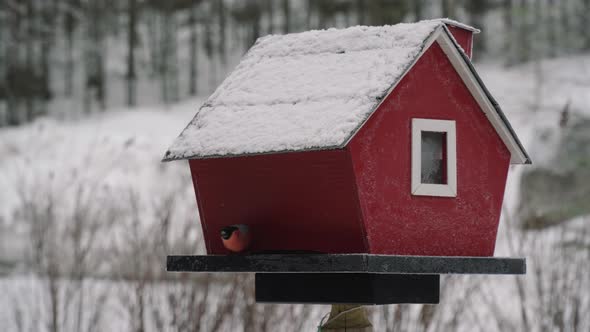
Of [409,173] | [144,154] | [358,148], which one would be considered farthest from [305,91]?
[144,154]

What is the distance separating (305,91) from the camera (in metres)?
3.33

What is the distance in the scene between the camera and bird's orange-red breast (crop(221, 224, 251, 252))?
328 centimetres

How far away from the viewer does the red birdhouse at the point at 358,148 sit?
10.5ft

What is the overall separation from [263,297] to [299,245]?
266 mm

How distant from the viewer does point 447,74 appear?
348 centimetres

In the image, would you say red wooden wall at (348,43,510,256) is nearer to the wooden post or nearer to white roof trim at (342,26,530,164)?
white roof trim at (342,26,530,164)

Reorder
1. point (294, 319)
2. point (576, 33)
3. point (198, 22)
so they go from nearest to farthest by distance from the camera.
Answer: point (294, 319), point (576, 33), point (198, 22)

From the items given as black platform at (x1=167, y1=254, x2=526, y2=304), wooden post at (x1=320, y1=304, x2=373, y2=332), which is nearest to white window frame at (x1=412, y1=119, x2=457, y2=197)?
black platform at (x1=167, y1=254, x2=526, y2=304)

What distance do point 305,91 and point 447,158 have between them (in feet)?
1.84

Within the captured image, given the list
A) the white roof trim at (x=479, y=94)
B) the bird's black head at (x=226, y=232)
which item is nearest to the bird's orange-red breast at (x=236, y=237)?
the bird's black head at (x=226, y=232)

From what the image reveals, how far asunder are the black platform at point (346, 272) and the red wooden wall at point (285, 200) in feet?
0.40

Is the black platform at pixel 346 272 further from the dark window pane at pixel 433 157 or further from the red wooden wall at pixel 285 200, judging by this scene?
the dark window pane at pixel 433 157

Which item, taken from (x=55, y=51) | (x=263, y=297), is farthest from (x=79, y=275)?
(x=55, y=51)

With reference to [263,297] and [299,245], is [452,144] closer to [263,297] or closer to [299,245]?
[299,245]
